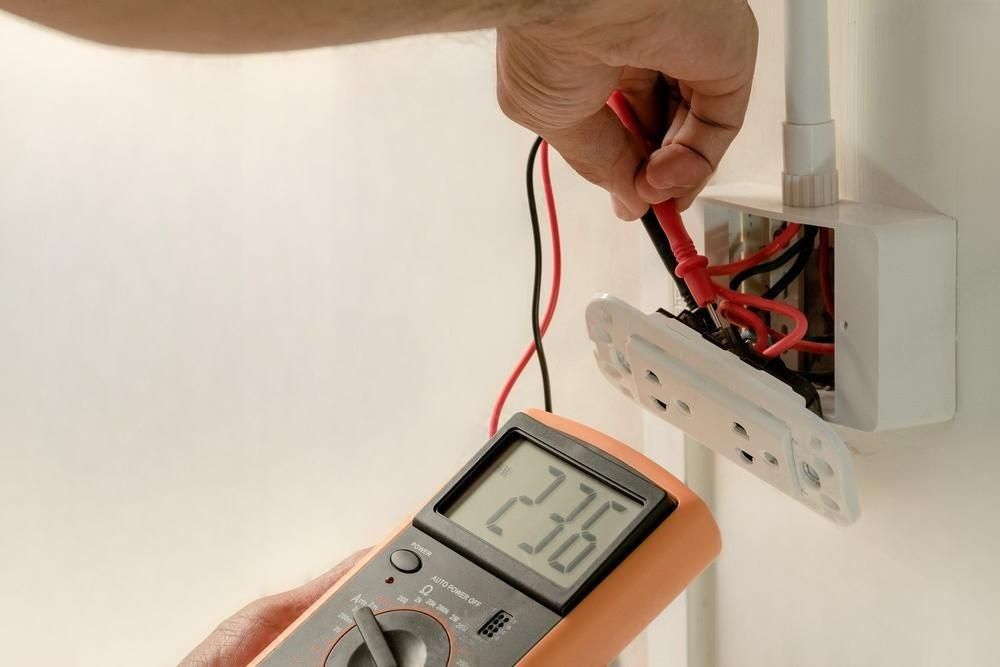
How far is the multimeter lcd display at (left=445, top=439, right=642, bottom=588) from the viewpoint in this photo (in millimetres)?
551

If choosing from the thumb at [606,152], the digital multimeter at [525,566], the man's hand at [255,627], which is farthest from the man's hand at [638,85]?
the man's hand at [255,627]

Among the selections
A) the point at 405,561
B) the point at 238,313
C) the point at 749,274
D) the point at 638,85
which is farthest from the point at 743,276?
the point at 238,313

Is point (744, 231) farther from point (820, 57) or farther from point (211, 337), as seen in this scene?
point (211, 337)

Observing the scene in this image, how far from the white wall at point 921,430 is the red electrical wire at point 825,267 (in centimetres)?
2

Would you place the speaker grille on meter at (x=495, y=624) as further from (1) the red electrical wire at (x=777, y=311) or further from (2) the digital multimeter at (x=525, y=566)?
(1) the red electrical wire at (x=777, y=311)

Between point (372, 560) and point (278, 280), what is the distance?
435mm

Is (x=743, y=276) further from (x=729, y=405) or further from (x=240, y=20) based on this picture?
(x=240, y=20)

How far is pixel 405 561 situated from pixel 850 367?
0.82 feet

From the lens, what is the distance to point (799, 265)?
0.54m

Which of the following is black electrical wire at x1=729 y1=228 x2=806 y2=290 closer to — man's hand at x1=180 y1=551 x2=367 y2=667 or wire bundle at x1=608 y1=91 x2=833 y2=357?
wire bundle at x1=608 y1=91 x2=833 y2=357

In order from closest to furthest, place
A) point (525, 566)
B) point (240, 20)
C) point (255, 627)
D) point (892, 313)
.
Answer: point (240, 20) < point (892, 313) < point (525, 566) < point (255, 627)

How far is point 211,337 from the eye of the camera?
1029 mm

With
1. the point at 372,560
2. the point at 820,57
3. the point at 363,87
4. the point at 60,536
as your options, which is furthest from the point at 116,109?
the point at 820,57

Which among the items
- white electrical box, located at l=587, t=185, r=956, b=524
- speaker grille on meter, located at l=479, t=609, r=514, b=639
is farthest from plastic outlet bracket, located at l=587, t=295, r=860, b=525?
speaker grille on meter, located at l=479, t=609, r=514, b=639
